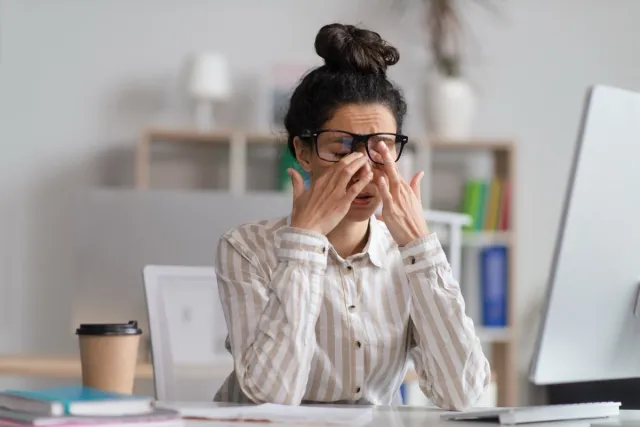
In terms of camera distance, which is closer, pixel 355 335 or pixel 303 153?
pixel 355 335

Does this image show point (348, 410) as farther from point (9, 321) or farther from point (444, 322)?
point (9, 321)

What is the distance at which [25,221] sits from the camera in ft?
12.4

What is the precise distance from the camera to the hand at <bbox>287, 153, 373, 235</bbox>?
61.4 inches

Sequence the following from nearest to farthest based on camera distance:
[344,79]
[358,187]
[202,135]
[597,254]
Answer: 1. [597,254]
2. [358,187]
3. [344,79]
4. [202,135]

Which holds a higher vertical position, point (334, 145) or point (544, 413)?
point (334, 145)

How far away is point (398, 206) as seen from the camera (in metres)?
1.60

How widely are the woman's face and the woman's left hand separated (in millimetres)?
22

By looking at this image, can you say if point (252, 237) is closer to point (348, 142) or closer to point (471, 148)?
point (348, 142)

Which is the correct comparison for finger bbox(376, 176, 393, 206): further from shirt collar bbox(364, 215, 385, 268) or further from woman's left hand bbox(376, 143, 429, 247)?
shirt collar bbox(364, 215, 385, 268)

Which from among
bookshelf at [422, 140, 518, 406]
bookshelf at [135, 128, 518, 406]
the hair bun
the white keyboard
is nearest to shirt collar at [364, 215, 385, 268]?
the hair bun

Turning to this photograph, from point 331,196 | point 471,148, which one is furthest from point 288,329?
point 471,148

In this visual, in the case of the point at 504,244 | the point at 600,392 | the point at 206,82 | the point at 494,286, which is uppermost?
the point at 206,82

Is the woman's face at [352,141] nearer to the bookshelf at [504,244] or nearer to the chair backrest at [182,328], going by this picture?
the chair backrest at [182,328]

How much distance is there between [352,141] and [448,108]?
216 cm
